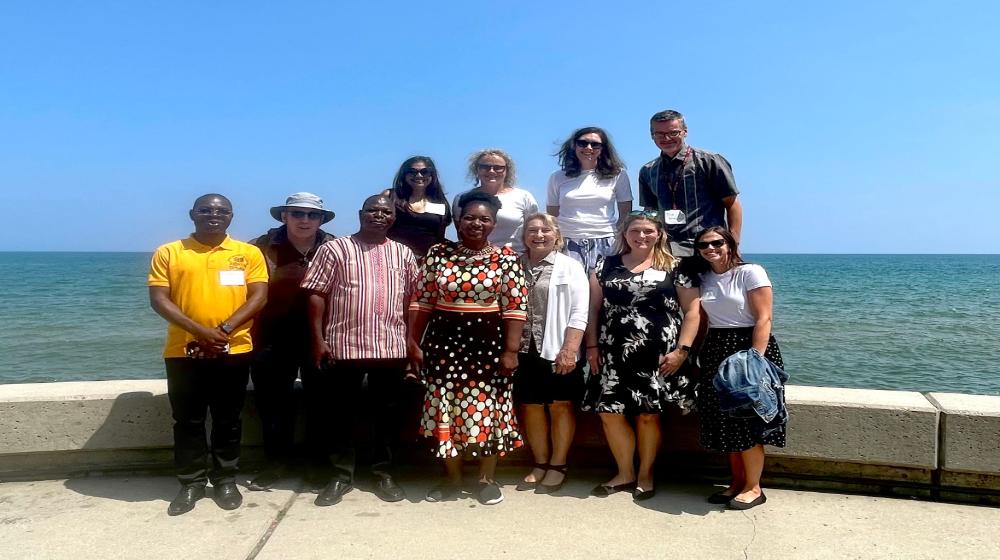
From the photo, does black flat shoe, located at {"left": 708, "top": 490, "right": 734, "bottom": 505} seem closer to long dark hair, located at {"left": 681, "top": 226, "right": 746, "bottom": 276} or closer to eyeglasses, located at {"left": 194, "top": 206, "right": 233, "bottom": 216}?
long dark hair, located at {"left": 681, "top": 226, "right": 746, "bottom": 276}

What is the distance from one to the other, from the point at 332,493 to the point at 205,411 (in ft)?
2.78

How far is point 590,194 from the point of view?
14.9 ft

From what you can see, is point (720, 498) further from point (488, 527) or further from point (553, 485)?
point (488, 527)

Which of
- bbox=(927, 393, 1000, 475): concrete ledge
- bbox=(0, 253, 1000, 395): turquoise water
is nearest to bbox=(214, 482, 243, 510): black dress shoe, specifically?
bbox=(927, 393, 1000, 475): concrete ledge

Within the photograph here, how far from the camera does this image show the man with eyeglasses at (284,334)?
398 cm

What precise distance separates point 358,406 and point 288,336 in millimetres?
593

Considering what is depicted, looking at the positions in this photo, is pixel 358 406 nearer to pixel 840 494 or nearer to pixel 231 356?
pixel 231 356

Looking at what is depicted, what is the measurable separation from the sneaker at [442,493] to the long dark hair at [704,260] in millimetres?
1832

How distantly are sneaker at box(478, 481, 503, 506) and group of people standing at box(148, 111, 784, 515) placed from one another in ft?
0.07

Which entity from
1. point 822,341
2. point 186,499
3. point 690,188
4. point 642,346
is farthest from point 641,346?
point 822,341

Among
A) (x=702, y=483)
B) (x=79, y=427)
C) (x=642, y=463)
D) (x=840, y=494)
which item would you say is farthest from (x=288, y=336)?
(x=840, y=494)

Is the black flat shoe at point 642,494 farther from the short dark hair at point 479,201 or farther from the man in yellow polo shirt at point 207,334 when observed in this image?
the man in yellow polo shirt at point 207,334

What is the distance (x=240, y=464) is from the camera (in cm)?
431

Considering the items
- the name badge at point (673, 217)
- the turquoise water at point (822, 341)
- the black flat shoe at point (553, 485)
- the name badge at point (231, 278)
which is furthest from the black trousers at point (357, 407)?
the turquoise water at point (822, 341)
